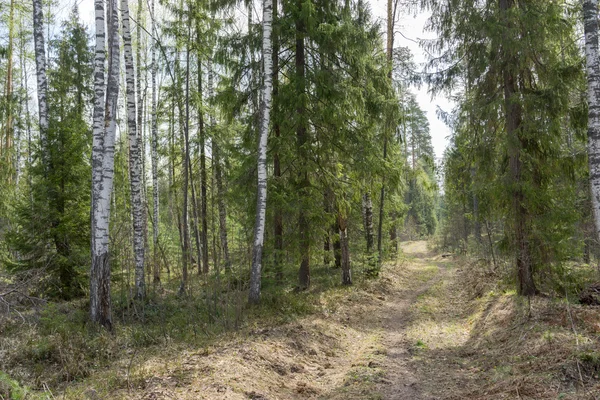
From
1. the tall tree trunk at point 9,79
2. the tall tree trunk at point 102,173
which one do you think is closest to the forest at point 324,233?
the tall tree trunk at point 102,173

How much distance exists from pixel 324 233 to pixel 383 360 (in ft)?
15.7

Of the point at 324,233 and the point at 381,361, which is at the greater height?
the point at 324,233

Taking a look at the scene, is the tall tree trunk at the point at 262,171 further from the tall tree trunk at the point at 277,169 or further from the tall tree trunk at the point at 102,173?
the tall tree trunk at the point at 102,173

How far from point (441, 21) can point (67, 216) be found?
12.6 metres

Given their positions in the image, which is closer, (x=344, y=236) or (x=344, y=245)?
(x=344, y=236)

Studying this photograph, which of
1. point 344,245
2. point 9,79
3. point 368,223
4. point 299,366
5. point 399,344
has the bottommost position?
point 399,344

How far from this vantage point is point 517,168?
9781 mm

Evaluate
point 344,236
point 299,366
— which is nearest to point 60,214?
point 344,236

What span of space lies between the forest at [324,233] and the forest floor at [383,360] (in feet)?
0.16

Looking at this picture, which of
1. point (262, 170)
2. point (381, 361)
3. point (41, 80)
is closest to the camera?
point (381, 361)

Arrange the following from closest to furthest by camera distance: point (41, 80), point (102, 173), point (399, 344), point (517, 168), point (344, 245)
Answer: point (102, 173)
point (399, 344)
point (517, 168)
point (41, 80)
point (344, 245)

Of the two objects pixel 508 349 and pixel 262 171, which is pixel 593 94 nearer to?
pixel 508 349

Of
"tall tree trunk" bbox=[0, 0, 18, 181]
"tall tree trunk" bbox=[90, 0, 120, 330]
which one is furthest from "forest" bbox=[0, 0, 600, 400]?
"tall tree trunk" bbox=[0, 0, 18, 181]

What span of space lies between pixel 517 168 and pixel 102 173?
9.46 meters
